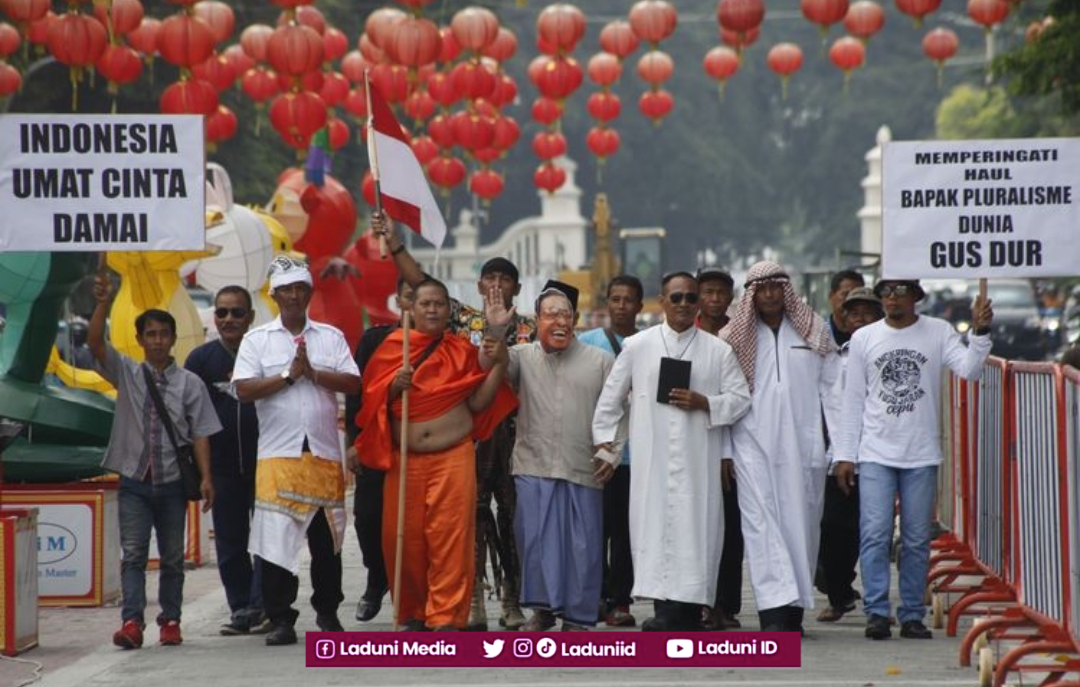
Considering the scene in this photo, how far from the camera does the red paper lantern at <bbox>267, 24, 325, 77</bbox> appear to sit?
912 inches

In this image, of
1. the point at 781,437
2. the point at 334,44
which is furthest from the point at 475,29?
the point at 781,437

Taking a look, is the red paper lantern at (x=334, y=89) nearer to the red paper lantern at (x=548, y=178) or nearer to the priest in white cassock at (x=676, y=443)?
the red paper lantern at (x=548, y=178)

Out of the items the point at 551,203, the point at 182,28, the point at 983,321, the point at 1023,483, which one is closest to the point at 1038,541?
the point at 1023,483

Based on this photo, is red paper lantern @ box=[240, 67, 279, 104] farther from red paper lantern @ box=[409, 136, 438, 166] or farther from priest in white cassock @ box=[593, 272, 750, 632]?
priest in white cassock @ box=[593, 272, 750, 632]

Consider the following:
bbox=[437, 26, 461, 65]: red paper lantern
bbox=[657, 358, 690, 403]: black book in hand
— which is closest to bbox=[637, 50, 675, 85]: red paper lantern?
bbox=[437, 26, 461, 65]: red paper lantern

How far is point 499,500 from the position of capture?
11.6 m

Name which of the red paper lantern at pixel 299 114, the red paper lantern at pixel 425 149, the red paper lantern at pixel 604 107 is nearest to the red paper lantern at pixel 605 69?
the red paper lantern at pixel 604 107

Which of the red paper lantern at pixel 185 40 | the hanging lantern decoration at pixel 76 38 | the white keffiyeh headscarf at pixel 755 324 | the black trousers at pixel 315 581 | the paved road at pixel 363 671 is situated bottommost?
the paved road at pixel 363 671

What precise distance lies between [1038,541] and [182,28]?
13940 mm

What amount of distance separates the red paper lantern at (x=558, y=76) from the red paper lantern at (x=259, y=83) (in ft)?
10.8

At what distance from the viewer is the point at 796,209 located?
9744 cm

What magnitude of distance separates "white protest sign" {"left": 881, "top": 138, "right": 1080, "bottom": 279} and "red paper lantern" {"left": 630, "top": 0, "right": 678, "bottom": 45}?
1452 cm

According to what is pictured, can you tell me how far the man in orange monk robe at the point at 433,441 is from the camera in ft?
35.1

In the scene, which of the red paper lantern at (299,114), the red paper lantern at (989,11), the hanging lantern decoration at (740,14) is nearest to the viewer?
the hanging lantern decoration at (740,14)
